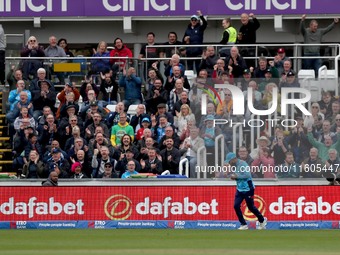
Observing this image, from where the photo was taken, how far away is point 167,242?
26500mm

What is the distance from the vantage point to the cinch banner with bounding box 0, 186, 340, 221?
103ft

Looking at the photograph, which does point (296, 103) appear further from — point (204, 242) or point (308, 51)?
point (204, 242)

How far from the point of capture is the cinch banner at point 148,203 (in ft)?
103

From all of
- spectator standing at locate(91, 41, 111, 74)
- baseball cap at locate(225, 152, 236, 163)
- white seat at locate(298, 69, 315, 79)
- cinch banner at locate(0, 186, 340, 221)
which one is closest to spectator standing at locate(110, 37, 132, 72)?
spectator standing at locate(91, 41, 111, 74)

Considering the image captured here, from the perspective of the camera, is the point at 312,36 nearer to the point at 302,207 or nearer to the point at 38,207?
the point at 302,207

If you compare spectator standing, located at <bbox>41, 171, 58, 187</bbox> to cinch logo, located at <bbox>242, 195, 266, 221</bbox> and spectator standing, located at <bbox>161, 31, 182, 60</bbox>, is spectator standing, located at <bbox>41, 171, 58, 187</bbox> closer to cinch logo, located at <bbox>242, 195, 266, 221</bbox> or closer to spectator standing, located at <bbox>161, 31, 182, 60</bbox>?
cinch logo, located at <bbox>242, 195, 266, 221</bbox>

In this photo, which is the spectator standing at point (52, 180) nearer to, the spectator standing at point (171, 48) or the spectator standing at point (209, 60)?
the spectator standing at point (209, 60)

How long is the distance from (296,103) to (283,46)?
15.0 ft

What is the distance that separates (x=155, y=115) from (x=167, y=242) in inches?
317

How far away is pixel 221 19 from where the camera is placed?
3862cm

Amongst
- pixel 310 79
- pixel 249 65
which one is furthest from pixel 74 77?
pixel 310 79

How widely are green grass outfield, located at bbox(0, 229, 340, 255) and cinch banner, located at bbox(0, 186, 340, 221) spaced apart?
0.90 metres

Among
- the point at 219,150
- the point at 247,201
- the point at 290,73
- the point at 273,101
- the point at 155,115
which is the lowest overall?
the point at 247,201

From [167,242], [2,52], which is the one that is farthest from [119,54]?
[167,242]
